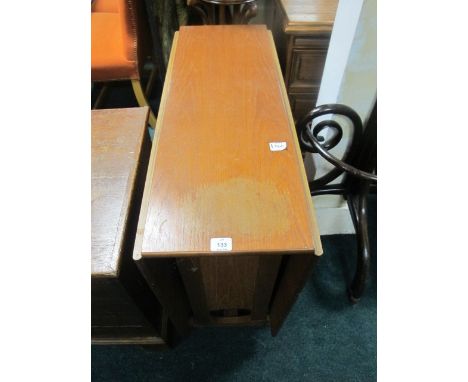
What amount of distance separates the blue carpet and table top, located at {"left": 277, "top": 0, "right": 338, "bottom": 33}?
3.28ft

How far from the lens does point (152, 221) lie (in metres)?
0.59

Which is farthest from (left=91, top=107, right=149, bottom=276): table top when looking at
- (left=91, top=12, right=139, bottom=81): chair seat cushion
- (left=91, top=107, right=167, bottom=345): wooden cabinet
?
(left=91, top=12, right=139, bottom=81): chair seat cushion

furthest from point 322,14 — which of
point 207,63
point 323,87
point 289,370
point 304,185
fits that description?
point 289,370

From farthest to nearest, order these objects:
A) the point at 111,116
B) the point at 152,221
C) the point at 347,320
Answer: the point at 347,320, the point at 111,116, the point at 152,221

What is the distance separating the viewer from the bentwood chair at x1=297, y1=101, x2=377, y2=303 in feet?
2.94

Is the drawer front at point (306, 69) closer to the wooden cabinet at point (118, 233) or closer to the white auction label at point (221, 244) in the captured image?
the wooden cabinet at point (118, 233)

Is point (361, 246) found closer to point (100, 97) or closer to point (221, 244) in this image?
point (221, 244)

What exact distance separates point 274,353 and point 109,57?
1472mm

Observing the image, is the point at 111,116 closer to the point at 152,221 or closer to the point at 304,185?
the point at 152,221

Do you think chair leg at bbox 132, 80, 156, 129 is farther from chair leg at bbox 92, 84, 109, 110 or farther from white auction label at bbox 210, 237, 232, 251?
white auction label at bbox 210, 237, 232, 251

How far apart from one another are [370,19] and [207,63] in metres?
0.45

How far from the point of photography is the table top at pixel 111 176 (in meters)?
0.65

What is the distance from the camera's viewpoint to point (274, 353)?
1.06 m

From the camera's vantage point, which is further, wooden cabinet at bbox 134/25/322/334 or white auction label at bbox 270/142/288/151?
white auction label at bbox 270/142/288/151
